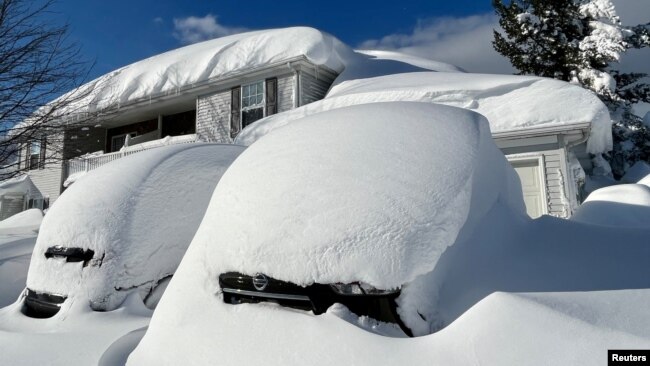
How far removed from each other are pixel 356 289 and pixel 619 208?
350cm

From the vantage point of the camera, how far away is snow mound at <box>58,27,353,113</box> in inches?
482

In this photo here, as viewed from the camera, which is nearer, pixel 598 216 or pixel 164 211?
pixel 164 211

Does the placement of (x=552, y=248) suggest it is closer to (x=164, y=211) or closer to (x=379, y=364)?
(x=379, y=364)

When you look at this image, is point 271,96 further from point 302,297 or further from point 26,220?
A: point 302,297

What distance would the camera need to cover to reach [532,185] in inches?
347

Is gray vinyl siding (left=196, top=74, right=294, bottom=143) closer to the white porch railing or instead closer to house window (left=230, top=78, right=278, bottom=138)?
house window (left=230, top=78, right=278, bottom=138)

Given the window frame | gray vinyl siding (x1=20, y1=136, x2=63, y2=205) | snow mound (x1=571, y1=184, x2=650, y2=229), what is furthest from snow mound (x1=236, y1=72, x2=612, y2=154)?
gray vinyl siding (x1=20, y1=136, x2=63, y2=205)

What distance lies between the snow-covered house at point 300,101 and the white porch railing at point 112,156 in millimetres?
46

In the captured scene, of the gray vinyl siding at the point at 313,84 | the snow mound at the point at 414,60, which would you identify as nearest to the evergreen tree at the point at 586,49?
the snow mound at the point at 414,60

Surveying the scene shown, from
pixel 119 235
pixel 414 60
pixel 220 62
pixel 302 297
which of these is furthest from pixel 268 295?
pixel 414 60

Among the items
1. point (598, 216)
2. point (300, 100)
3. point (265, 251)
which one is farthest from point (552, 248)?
point (300, 100)

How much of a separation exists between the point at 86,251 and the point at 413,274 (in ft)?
9.20

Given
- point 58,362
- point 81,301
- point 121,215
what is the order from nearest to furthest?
point 58,362, point 81,301, point 121,215

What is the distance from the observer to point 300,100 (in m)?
12.0
